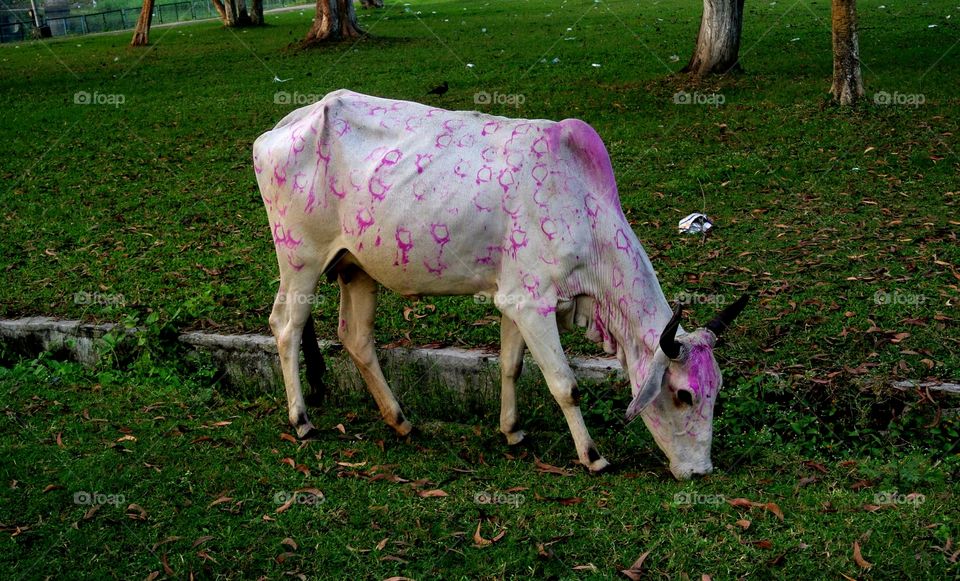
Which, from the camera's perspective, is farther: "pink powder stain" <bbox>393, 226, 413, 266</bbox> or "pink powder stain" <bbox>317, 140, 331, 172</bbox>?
"pink powder stain" <bbox>317, 140, 331, 172</bbox>

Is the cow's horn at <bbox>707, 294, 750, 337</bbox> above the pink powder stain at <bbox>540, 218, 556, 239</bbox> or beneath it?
beneath

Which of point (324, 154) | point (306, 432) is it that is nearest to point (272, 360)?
point (306, 432)

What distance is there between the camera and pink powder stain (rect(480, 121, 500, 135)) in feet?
18.5

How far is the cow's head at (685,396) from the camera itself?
505 centimetres

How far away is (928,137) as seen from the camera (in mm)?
10328

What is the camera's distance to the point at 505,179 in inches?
214

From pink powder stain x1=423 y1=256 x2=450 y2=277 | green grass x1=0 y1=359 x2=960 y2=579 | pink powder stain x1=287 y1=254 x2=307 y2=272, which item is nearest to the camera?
green grass x1=0 y1=359 x2=960 y2=579

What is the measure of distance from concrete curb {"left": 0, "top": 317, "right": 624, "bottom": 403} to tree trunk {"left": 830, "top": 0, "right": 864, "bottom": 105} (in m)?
6.48

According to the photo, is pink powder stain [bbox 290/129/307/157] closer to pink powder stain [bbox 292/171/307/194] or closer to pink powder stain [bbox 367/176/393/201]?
pink powder stain [bbox 292/171/307/194]

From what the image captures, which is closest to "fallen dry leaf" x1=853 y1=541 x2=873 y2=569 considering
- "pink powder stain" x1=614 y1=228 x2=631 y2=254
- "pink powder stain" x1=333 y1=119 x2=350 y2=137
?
"pink powder stain" x1=614 y1=228 x2=631 y2=254

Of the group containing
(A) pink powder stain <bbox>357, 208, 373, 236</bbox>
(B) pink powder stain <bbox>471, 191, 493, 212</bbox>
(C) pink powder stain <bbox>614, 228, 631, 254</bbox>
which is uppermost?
Answer: (B) pink powder stain <bbox>471, 191, 493, 212</bbox>

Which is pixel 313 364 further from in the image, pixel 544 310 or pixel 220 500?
pixel 544 310

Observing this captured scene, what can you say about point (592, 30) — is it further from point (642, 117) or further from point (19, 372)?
point (19, 372)

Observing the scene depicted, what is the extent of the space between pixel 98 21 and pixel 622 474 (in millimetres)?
38118
